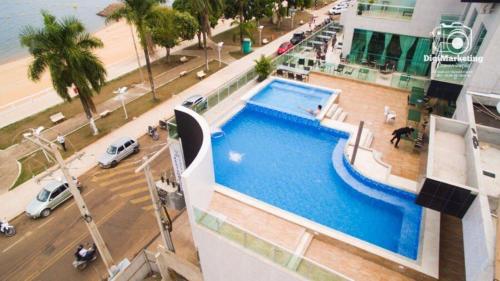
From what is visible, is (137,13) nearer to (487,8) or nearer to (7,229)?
(7,229)

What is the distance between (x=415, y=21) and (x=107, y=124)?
28.2m

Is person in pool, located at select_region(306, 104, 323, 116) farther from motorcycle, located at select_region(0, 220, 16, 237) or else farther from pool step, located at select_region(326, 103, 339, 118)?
motorcycle, located at select_region(0, 220, 16, 237)

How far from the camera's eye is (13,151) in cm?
2362

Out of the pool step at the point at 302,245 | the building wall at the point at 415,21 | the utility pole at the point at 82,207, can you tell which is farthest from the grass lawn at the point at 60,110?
the pool step at the point at 302,245

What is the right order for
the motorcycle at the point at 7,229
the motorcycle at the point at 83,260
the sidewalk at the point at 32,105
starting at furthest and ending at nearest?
the sidewalk at the point at 32,105 → the motorcycle at the point at 7,229 → the motorcycle at the point at 83,260

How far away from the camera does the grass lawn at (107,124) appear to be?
22030mm

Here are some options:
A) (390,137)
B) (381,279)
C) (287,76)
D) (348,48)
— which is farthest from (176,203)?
(348,48)

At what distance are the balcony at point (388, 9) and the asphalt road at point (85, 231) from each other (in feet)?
74.2

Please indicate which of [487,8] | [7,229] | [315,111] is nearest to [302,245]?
[315,111]

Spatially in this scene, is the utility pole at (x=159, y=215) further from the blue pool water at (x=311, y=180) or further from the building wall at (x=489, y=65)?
the building wall at (x=489, y=65)

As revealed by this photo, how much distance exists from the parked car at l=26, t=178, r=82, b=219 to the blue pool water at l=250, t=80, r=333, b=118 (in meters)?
13.5

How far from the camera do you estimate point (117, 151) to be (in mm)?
22062

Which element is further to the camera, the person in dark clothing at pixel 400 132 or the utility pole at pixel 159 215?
the person in dark clothing at pixel 400 132

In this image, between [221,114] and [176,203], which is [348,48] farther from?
[176,203]
